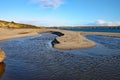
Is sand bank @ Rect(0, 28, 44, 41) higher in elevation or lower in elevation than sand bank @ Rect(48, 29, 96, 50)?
lower

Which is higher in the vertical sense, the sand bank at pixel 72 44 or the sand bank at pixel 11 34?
the sand bank at pixel 72 44

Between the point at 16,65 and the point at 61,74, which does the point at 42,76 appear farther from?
the point at 16,65

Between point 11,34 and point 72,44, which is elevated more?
point 72,44

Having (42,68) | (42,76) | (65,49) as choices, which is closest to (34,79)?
(42,76)

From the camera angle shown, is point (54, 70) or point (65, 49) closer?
point (54, 70)

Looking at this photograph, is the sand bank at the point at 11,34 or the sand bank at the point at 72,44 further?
the sand bank at the point at 11,34

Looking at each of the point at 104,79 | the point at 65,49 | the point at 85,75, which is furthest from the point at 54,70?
the point at 65,49

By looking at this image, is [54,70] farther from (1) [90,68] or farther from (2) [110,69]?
(2) [110,69]

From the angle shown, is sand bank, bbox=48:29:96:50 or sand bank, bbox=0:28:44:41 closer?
sand bank, bbox=48:29:96:50

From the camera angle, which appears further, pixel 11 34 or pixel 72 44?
pixel 11 34

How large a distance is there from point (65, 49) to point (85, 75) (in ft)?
45.3

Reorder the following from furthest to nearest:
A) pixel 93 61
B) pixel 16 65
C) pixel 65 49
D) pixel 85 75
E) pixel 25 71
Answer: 1. pixel 65 49
2. pixel 93 61
3. pixel 16 65
4. pixel 25 71
5. pixel 85 75

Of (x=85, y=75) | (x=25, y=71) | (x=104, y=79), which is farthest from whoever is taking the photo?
(x=25, y=71)

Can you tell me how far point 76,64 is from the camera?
2180 cm
